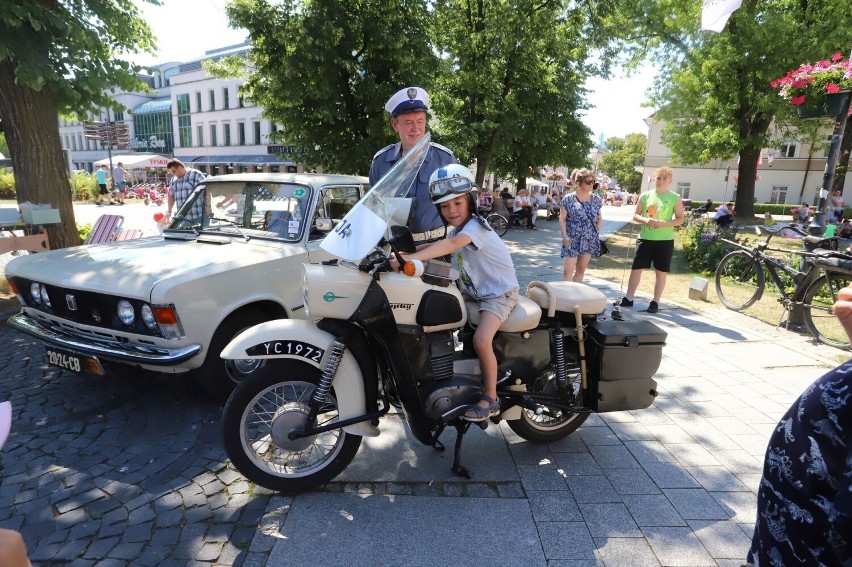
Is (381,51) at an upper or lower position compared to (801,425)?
upper

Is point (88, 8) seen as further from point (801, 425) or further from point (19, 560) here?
point (801, 425)

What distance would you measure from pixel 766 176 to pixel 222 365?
56893mm

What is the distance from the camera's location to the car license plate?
346 centimetres

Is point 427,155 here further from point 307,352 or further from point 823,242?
point 823,242

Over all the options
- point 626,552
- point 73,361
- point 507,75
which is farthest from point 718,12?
point 507,75

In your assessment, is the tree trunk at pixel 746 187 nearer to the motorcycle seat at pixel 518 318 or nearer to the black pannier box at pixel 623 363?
the black pannier box at pixel 623 363

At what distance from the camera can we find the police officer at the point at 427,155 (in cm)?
356

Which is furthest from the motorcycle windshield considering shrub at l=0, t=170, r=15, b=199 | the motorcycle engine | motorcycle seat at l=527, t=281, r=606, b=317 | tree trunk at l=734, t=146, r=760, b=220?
shrub at l=0, t=170, r=15, b=199

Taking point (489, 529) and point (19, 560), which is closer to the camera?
point (19, 560)

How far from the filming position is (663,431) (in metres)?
3.77

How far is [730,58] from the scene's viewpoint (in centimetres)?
1822

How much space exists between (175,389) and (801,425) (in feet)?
14.6

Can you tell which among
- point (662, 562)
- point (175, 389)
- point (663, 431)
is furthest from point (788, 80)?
point (175, 389)

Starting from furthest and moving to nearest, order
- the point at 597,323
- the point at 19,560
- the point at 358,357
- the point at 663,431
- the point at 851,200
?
the point at 851,200, the point at 663,431, the point at 597,323, the point at 358,357, the point at 19,560
